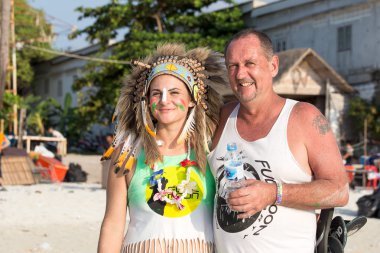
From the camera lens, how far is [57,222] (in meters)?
10.1

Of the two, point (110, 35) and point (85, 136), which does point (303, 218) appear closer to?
point (110, 35)

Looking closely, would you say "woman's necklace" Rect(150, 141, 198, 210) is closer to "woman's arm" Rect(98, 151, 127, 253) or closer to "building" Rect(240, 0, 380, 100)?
"woman's arm" Rect(98, 151, 127, 253)

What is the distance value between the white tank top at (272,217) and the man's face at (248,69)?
0.62ft

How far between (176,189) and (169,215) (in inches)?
5.5

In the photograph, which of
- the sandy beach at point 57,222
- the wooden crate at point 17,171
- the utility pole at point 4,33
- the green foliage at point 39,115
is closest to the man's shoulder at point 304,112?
the sandy beach at point 57,222

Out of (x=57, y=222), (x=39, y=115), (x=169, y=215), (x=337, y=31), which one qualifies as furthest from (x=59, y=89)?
(x=169, y=215)

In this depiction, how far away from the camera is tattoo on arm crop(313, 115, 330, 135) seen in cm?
312

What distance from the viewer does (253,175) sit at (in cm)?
311

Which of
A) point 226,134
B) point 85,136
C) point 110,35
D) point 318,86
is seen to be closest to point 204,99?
point 226,134

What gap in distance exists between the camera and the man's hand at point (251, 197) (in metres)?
2.89

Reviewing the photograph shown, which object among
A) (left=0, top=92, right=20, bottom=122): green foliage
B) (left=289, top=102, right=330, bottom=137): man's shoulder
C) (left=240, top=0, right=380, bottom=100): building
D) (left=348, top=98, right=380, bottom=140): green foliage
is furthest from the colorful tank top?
(left=0, top=92, right=20, bottom=122): green foliage

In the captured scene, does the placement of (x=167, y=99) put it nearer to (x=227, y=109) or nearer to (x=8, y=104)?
(x=227, y=109)

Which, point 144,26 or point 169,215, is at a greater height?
point 144,26

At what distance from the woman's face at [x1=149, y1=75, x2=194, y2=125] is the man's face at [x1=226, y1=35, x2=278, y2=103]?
0.30m
